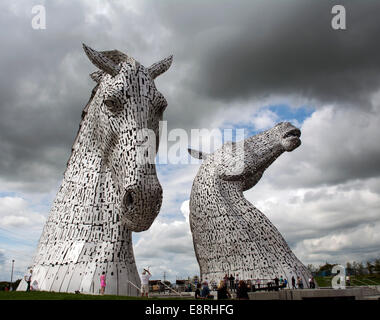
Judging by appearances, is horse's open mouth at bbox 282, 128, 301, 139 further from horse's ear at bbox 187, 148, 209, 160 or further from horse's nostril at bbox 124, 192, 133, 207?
horse's nostril at bbox 124, 192, 133, 207

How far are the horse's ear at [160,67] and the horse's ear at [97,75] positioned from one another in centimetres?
115

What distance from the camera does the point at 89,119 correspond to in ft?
25.4

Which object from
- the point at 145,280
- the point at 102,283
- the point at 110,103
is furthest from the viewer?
the point at 145,280

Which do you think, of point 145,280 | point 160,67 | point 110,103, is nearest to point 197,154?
point 160,67

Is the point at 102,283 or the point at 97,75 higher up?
the point at 97,75

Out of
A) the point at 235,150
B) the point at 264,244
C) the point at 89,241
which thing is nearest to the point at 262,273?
the point at 264,244

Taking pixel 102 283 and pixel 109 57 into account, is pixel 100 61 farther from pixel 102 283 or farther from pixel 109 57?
pixel 102 283

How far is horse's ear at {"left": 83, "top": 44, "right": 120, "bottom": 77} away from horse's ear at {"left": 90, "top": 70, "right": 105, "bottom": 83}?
1.02 meters

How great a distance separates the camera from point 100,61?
7.00 meters

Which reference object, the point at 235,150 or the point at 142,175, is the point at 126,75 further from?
the point at 235,150

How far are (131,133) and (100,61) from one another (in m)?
1.65

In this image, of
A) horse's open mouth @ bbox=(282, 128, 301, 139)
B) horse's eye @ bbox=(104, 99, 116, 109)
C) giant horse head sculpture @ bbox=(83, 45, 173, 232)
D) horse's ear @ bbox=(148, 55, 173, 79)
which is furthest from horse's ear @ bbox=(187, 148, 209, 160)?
horse's eye @ bbox=(104, 99, 116, 109)

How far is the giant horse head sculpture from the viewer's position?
241 inches
